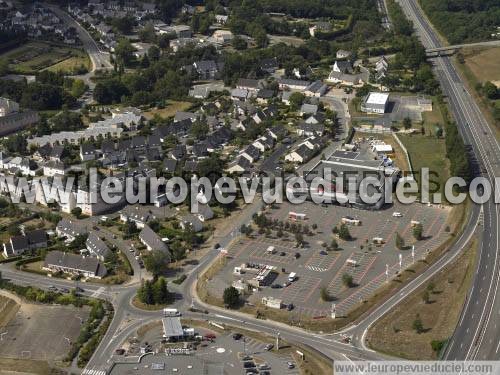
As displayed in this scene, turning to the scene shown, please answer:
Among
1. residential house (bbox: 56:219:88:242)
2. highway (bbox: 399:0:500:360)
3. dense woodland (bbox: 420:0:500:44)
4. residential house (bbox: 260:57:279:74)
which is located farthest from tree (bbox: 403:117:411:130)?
dense woodland (bbox: 420:0:500:44)

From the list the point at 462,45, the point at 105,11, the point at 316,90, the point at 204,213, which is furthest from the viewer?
the point at 105,11

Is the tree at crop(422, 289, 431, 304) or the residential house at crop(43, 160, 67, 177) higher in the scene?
the residential house at crop(43, 160, 67, 177)

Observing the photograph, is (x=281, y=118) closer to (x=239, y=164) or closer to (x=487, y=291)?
(x=239, y=164)

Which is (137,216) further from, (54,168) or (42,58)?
(42,58)

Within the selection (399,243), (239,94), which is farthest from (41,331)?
(239,94)

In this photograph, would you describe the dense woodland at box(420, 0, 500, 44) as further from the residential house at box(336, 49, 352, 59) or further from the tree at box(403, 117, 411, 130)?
the tree at box(403, 117, 411, 130)

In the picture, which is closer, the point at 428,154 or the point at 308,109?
the point at 428,154

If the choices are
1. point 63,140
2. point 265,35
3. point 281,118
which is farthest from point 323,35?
point 63,140
